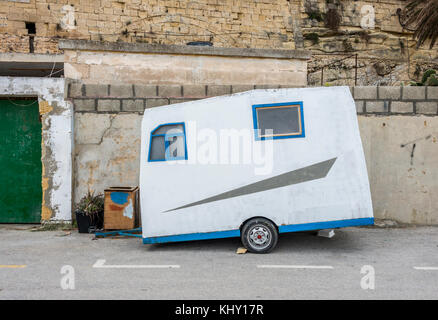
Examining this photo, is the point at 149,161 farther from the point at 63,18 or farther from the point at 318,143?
the point at 63,18

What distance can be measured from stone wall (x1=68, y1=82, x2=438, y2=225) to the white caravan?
206 centimetres

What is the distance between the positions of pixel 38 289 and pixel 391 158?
674 centimetres

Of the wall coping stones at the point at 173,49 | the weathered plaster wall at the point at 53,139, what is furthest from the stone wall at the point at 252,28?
the weathered plaster wall at the point at 53,139

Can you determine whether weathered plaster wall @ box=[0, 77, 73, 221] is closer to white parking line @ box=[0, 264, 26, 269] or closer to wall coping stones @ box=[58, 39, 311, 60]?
wall coping stones @ box=[58, 39, 311, 60]

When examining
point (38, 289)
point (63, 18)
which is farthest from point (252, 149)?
point (63, 18)

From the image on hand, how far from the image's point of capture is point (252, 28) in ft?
81.5

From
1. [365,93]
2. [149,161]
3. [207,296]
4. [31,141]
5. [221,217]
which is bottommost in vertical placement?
[207,296]

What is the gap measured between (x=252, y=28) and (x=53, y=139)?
19.0 m

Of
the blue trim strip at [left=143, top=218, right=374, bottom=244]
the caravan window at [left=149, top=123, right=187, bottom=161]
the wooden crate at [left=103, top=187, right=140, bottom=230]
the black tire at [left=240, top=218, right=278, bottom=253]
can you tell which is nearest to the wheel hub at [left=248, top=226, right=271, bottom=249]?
the black tire at [left=240, top=218, right=278, bottom=253]

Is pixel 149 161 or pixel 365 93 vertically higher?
pixel 365 93

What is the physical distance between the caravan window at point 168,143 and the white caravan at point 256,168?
0.02 m

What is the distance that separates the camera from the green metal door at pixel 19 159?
8469 millimetres

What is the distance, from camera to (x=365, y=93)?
8.31 metres

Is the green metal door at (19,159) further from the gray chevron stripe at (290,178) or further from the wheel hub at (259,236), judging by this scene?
the wheel hub at (259,236)
